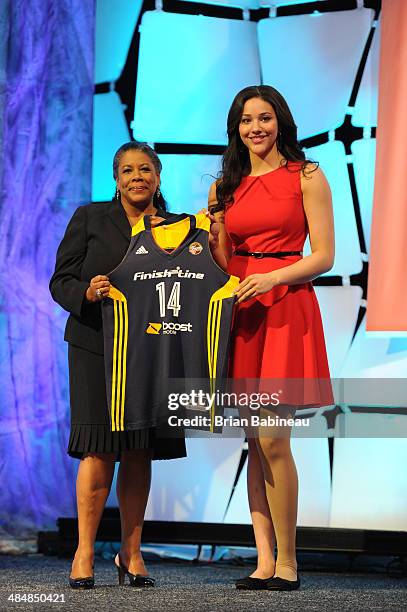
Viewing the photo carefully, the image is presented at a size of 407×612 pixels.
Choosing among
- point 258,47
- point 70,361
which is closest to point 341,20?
point 258,47

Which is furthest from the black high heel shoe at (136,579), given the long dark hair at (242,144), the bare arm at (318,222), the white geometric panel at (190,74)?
the white geometric panel at (190,74)

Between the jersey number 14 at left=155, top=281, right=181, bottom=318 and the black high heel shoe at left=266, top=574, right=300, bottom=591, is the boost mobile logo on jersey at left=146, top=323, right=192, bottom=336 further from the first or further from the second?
the black high heel shoe at left=266, top=574, right=300, bottom=591

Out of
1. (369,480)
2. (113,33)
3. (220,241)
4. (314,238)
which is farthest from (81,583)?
(113,33)

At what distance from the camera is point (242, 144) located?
3020mm

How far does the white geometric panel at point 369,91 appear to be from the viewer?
4000 mm

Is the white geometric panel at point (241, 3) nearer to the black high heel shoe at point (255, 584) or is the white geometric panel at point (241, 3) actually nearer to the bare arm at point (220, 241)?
the bare arm at point (220, 241)

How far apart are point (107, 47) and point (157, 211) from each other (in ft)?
5.48

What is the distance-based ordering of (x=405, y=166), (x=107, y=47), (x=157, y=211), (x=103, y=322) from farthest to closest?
(x=107, y=47) → (x=405, y=166) → (x=157, y=211) → (x=103, y=322)

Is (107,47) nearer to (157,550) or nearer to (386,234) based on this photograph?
(386,234)

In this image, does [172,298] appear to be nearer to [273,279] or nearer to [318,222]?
[273,279]

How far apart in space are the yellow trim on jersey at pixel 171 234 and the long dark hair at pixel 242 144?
15cm

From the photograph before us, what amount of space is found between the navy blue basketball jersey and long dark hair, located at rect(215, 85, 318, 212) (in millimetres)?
271

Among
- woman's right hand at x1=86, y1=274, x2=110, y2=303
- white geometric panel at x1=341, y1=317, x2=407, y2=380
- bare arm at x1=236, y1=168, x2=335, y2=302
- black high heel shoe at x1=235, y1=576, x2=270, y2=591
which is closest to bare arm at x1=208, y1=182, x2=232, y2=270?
bare arm at x1=236, y1=168, x2=335, y2=302

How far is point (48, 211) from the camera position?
4.24 m
